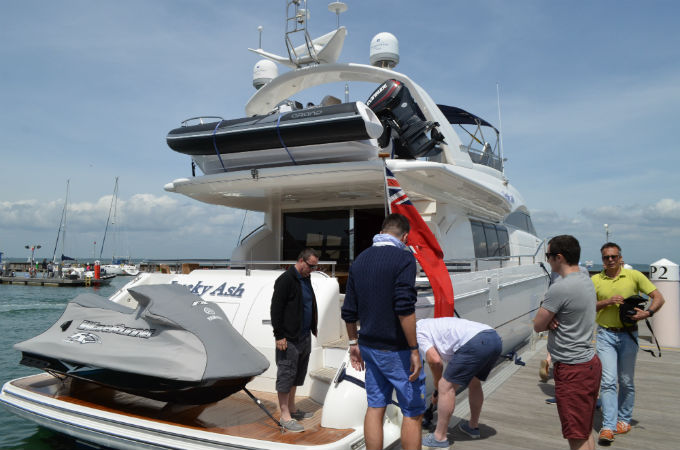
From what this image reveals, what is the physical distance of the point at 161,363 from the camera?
3.77 metres

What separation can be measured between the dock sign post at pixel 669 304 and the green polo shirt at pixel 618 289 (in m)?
5.12

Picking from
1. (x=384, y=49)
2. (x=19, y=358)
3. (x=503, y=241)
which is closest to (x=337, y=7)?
(x=384, y=49)

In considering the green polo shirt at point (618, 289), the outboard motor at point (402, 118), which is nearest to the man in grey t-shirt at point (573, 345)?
the green polo shirt at point (618, 289)

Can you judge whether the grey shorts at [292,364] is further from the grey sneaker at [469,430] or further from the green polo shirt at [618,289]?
the green polo shirt at [618,289]

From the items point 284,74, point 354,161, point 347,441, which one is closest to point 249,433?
point 347,441

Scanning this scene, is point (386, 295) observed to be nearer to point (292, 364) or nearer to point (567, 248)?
point (567, 248)

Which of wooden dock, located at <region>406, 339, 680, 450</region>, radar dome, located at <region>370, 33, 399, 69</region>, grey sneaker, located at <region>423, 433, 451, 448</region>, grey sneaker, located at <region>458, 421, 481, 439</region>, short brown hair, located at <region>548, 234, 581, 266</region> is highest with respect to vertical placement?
radar dome, located at <region>370, 33, 399, 69</region>

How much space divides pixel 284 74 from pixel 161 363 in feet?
19.2

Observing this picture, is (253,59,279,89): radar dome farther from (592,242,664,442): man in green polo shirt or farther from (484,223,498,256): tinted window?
(592,242,664,442): man in green polo shirt

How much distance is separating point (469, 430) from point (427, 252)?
1899 mm

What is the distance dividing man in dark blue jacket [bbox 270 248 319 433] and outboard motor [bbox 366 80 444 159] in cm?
304

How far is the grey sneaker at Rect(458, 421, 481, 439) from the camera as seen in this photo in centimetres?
427

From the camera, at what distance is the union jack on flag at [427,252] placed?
501 centimetres

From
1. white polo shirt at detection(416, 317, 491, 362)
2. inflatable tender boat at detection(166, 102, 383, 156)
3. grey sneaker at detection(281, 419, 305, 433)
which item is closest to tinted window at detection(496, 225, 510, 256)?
inflatable tender boat at detection(166, 102, 383, 156)
